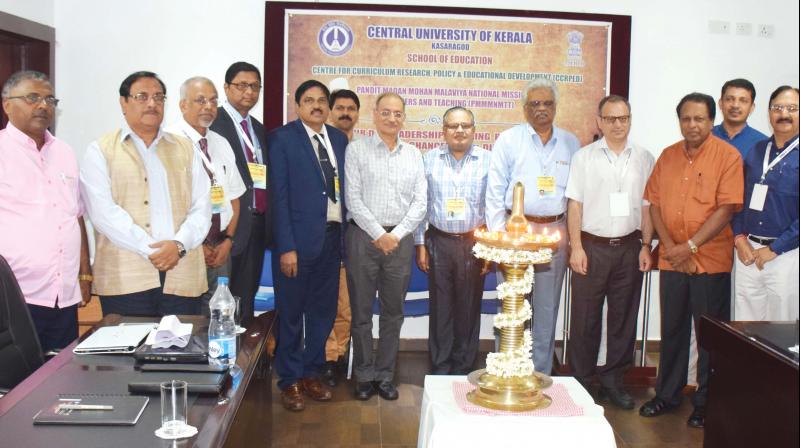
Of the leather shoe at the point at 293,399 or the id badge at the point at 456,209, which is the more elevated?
the id badge at the point at 456,209

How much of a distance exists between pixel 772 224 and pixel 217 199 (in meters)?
2.41

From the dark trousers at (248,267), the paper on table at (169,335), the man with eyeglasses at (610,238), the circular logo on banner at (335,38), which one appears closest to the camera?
the paper on table at (169,335)

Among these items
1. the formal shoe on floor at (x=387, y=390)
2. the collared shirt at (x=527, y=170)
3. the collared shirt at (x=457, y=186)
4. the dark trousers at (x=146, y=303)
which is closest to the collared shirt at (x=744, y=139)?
the collared shirt at (x=527, y=170)

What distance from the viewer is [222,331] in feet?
7.09

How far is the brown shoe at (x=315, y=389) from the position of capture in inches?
152

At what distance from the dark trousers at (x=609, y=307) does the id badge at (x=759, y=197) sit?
3.22 ft

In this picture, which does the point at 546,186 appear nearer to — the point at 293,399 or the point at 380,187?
the point at 380,187

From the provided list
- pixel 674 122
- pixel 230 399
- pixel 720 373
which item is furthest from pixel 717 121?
pixel 230 399

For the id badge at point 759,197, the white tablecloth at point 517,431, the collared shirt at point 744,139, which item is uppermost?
the collared shirt at point 744,139

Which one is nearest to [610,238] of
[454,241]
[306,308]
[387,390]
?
[454,241]

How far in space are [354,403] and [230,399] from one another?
206 centimetres

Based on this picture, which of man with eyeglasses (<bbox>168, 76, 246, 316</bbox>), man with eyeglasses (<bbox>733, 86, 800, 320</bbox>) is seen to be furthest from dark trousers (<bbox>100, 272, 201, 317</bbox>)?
man with eyeglasses (<bbox>733, 86, 800, 320</bbox>)

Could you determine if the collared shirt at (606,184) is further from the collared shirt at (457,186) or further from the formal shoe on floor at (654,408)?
the formal shoe on floor at (654,408)

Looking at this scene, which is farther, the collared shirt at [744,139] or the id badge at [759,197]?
the collared shirt at [744,139]
